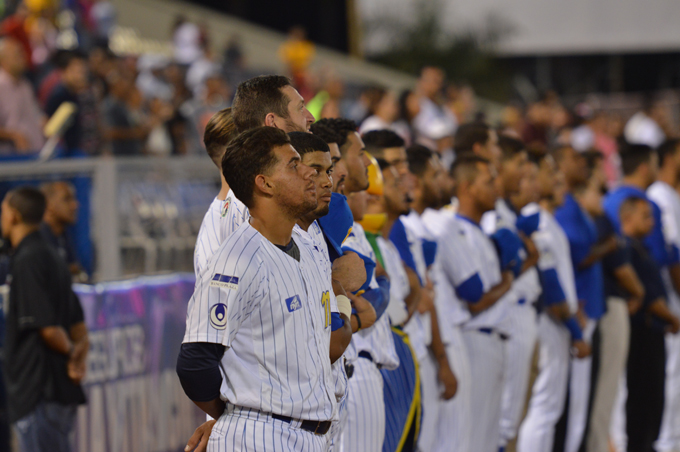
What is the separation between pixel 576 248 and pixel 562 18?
16611 mm

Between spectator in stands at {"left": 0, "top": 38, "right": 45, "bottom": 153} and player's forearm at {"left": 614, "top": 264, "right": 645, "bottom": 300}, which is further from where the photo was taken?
spectator in stands at {"left": 0, "top": 38, "right": 45, "bottom": 153}

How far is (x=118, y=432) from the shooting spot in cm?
523

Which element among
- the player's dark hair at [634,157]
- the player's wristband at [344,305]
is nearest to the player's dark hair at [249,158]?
the player's wristband at [344,305]

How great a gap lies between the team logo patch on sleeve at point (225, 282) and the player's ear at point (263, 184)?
0.30 meters

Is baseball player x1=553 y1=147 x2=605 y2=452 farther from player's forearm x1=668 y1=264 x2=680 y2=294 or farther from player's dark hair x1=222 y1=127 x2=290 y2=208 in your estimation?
player's dark hair x1=222 y1=127 x2=290 y2=208

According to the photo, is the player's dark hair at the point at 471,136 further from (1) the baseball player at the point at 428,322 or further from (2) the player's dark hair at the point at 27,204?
(2) the player's dark hair at the point at 27,204

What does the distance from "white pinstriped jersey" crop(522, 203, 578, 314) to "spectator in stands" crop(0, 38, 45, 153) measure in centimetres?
501

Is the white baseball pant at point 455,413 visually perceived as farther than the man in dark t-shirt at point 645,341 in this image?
No

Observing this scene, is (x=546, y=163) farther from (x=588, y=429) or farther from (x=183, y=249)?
(x=183, y=249)

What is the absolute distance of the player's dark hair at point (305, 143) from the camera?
2887 millimetres

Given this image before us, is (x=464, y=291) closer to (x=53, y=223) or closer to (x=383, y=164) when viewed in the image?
(x=383, y=164)

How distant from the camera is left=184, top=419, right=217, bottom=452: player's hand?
256 cm

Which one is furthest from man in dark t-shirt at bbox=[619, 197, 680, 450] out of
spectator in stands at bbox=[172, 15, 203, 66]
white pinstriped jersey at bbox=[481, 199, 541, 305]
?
spectator in stands at bbox=[172, 15, 203, 66]

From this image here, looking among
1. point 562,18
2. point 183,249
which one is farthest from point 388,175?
point 562,18
